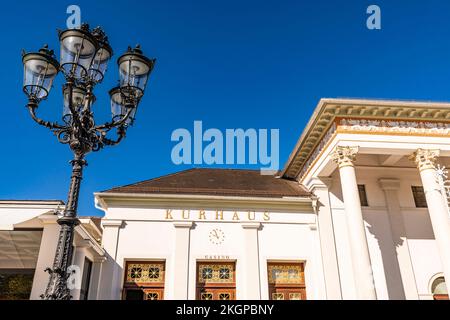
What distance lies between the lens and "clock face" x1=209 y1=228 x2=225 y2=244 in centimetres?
1271

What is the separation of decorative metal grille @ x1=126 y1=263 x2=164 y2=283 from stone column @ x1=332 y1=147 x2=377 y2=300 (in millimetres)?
6386

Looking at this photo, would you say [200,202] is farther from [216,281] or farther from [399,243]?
[399,243]

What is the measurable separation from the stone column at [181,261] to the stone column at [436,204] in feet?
26.7

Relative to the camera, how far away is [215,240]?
1271 centimetres

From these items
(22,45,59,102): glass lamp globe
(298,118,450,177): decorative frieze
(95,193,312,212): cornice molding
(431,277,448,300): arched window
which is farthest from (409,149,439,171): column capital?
(22,45,59,102): glass lamp globe

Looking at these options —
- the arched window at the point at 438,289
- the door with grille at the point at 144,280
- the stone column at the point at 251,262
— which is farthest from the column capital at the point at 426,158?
the door with grille at the point at 144,280

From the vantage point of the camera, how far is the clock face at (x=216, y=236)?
41.7ft

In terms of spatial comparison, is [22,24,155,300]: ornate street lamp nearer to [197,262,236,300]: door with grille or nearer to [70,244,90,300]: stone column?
[70,244,90,300]: stone column

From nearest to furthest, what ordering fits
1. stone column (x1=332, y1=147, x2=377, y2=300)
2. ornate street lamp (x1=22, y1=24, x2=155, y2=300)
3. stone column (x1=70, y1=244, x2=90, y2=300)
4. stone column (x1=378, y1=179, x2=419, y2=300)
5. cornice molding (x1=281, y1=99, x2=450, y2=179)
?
ornate street lamp (x1=22, y1=24, x2=155, y2=300) → stone column (x1=70, y1=244, x2=90, y2=300) → stone column (x1=332, y1=147, x2=377, y2=300) → cornice molding (x1=281, y1=99, x2=450, y2=179) → stone column (x1=378, y1=179, x2=419, y2=300)

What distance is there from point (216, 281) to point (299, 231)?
3.56 metres
